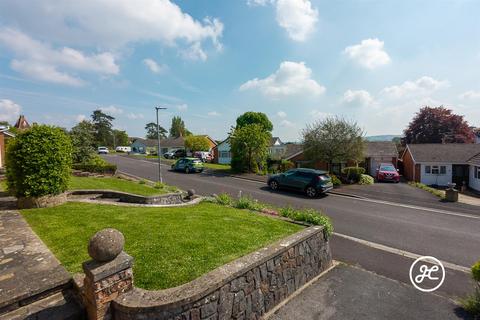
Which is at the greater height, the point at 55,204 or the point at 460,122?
the point at 460,122

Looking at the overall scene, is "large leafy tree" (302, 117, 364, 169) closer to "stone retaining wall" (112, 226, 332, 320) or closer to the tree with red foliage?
"stone retaining wall" (112, 226, 332, 320)

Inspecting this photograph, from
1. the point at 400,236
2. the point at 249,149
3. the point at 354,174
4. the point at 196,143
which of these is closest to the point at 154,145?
the point at 196,143

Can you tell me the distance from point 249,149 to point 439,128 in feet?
115

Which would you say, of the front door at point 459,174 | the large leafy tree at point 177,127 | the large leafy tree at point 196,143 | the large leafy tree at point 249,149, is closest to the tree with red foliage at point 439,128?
the front door at point 459,174

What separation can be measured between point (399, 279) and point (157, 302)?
592 centimetres

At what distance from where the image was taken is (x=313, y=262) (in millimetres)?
6137

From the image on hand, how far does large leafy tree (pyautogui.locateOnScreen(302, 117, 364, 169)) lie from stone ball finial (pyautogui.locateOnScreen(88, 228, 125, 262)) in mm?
22695

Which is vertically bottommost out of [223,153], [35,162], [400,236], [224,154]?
[400,236]

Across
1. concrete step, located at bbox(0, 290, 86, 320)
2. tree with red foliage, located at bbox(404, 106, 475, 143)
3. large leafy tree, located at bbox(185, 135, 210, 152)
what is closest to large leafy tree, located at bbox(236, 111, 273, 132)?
large leafy tree, located at bbox(185, 135, 210, 152)

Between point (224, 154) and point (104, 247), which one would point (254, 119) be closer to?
point (224, 154)

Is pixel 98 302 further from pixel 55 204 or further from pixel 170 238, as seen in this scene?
pixel 55 204

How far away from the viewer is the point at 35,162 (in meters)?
7.88

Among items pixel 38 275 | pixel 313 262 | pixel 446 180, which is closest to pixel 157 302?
pixel 38 275

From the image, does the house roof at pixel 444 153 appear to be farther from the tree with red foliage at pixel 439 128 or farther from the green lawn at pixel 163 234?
the green lawn at pixel 163 234
